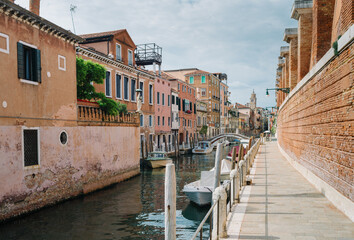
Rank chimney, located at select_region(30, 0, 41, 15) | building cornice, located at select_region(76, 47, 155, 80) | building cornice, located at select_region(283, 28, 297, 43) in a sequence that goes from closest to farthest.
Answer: chimney, located at select_region(30, 0, 41, 15)
building cornice, located at select_region(283, 28, 297, 43)
building cornice, located at select_region(76, 47, 155, 80)

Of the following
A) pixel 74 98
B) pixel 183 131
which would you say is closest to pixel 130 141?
pixel 74 98

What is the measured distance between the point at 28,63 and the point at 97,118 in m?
4.92

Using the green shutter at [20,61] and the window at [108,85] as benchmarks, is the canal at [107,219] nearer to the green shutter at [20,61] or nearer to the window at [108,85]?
the green shutter at [20,61]

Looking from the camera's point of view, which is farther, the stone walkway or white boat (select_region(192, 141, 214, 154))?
white boat (select_region(192, 141, 214, 154))

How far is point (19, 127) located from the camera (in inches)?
390

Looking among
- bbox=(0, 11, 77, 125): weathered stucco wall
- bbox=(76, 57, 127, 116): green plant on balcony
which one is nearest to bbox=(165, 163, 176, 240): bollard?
bbox=(0, 11, 77, 125): weathered stucco wall

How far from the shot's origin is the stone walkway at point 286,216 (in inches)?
196

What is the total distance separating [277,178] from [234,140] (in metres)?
52.3

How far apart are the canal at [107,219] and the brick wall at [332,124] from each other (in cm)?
452

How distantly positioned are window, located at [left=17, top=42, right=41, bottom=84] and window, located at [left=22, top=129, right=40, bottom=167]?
1.84 metres

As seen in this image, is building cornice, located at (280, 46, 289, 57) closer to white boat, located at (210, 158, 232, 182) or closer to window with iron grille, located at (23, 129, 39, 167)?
white boat, located at (210, 158, 232, 182)

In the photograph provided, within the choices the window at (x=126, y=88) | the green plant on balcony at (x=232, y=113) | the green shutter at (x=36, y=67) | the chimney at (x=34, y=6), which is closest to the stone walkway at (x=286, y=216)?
the green shutter at (x=36, y=67)

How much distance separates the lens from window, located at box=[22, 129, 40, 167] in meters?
10.2

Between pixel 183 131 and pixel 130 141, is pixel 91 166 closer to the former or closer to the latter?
pixel 130 141
